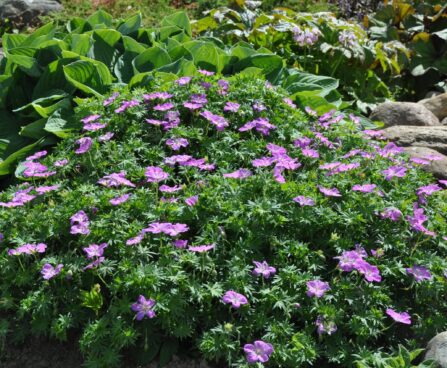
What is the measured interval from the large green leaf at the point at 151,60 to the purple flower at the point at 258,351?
8.05 feet

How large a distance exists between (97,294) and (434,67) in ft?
17.4

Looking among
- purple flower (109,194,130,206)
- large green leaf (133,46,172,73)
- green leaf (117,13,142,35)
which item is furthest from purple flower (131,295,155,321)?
green leaf (117,13,142,35)

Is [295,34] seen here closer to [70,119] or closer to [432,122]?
[432,122]

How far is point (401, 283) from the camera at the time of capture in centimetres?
269

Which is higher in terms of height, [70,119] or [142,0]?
[70,119]

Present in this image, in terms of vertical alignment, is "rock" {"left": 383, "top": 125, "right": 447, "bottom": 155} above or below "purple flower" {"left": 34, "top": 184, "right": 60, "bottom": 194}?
below

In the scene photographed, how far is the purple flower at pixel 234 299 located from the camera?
2.27 m

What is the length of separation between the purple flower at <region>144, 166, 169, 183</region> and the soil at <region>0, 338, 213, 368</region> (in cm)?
82

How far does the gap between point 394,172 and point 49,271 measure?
174cm

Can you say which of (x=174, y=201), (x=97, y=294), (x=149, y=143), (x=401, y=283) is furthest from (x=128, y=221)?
(x=401, y=283)

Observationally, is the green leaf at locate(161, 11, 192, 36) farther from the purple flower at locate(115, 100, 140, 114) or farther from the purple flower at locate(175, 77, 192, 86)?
the purple flower at locate(115, 100, 140, 114)

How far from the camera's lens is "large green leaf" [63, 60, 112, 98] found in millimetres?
3865

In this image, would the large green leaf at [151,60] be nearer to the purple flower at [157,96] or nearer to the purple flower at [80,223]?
the purple flower at [157,96]

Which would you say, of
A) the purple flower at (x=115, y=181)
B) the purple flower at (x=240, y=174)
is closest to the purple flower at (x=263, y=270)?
the purple flower at (x=240, y=174)
